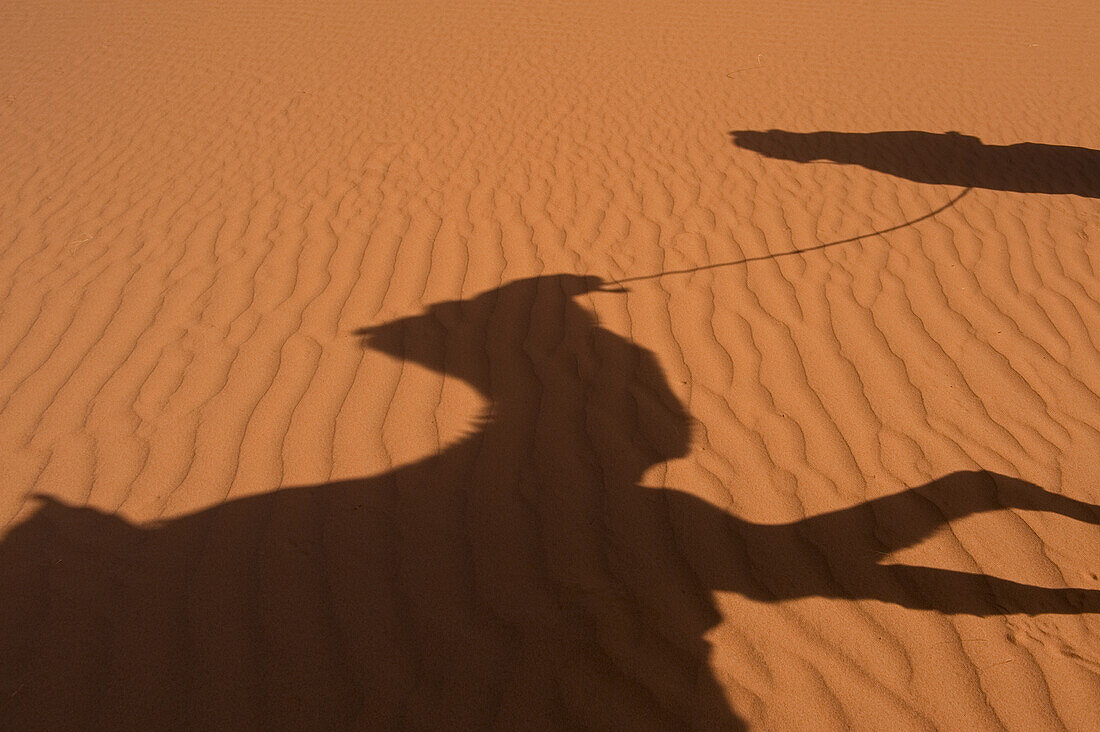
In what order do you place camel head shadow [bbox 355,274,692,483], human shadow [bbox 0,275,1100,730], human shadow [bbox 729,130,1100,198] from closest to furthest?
1. human shadow [bbox 0,275,1100,730]
2. camel head shadow [bbox 355,274,692,483]
3. human shadow [bbox 729,130,1100,198]

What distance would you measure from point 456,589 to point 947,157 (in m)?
5.93

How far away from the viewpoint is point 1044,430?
10.8ft

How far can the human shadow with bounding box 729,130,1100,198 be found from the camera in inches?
233

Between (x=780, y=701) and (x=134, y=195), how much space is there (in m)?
5.91

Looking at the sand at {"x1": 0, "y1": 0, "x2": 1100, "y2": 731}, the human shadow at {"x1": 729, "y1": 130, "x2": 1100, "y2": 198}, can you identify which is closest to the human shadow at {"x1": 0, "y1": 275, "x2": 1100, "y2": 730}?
the sand at {"x1": 0, "y1": 0, "x2": 1100, "y2": 731}

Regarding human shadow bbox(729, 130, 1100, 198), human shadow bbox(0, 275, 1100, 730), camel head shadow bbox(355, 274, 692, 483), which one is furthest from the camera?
human shadow bbox(729, 130, 1100, 198)

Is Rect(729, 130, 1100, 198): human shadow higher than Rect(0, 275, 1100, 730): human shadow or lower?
higher

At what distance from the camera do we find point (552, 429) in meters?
3.27

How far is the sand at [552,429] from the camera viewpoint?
2.33m

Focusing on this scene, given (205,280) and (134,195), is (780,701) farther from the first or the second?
(134,195)

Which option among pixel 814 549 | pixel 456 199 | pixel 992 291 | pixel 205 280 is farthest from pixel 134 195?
pixel 992 291

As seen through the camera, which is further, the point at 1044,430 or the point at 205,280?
the point at 205,280

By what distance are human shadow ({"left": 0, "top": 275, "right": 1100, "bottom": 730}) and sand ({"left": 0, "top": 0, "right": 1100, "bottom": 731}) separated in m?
0.01

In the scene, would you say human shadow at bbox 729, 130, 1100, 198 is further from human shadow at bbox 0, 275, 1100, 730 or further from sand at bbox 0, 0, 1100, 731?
human shadow at bbox 0, 275, 1100, 730
